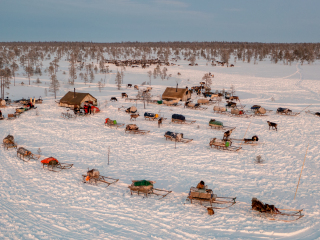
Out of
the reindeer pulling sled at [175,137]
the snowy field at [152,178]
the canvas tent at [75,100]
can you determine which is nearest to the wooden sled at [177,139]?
the reindeer pulling sled at [175,137]

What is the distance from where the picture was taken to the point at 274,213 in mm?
12539

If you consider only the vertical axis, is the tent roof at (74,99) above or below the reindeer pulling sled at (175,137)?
above

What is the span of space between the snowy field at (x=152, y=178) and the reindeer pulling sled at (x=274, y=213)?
1.08 feet

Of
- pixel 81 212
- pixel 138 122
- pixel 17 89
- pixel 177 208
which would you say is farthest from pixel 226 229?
pixel 17 89

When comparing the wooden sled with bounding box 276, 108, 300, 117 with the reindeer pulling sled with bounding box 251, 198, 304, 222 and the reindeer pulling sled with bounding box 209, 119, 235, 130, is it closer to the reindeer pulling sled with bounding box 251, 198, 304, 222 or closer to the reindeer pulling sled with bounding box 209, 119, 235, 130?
the reindeer pulling sled with bounding box 209, 119, 235, 130

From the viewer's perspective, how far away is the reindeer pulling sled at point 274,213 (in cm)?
1245

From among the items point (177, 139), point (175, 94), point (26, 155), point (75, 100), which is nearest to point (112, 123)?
point (177, 139)

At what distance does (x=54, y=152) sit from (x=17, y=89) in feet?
136

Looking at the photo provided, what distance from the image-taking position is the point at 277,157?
20.7 metres

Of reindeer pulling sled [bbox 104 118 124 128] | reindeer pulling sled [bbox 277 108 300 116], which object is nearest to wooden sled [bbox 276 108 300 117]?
reindeer pulling sled [bbox 277 108 300 116]

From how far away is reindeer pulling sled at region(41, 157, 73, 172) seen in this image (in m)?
18.0

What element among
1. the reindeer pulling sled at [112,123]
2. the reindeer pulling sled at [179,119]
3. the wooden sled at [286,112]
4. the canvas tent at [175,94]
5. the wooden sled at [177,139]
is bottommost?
the wooden sled at [177,139]

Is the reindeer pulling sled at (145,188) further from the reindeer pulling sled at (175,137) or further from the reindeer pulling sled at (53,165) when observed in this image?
the reindeer pulling sled at (175,137)

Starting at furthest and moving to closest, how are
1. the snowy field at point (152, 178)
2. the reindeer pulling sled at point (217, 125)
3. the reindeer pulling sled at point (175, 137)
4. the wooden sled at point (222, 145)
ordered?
1. the reindeer pulling sled at point (217, 125)
2. the reindeer pulling sled at point (175, 137)
3. the wooden sled at point (222, 145)
4. the snowy field at point (152, 178)
